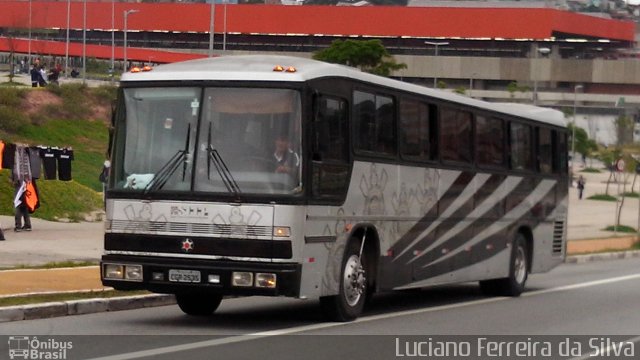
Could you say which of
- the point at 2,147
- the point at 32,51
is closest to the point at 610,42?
the point at 32,51

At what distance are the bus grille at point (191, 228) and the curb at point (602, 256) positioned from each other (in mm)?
19753

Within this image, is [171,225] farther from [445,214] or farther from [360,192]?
[445,214]

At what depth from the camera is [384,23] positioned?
406ft

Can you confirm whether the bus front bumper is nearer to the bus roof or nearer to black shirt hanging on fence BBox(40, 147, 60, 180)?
the bus roof

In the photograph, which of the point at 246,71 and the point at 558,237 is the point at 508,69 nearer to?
the point at 558,237

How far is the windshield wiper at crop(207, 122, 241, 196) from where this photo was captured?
1382 cm

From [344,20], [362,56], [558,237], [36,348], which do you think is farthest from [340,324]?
[344,20]

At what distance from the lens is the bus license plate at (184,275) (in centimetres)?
1377

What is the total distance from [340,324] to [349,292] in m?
0.43

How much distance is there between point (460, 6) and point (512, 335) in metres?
114

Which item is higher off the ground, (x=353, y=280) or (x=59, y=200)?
(x=353, y=280)

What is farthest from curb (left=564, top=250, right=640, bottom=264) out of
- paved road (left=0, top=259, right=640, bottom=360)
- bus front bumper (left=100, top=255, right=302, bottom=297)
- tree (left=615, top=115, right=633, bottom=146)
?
tree (left=615, top=115, right=633, bottom=146)

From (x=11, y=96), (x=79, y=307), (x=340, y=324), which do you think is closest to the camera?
(x=340, y=324)

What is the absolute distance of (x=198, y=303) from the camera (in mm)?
15797
